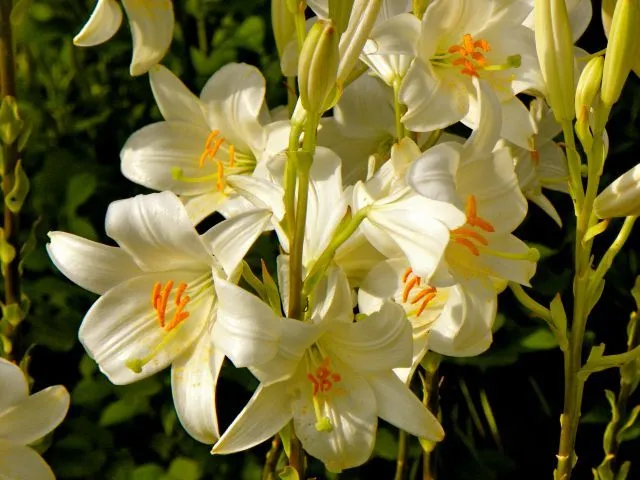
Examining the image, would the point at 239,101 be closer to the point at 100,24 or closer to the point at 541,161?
the point at 100,24

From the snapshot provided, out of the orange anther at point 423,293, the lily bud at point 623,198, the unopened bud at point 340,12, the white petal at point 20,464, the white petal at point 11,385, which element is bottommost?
the white petal at point 20,464

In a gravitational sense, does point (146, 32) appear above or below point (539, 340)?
above

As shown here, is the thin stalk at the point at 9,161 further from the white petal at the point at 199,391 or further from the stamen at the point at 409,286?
the stamen at the point at 409,286

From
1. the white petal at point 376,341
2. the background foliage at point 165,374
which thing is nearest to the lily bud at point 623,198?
the white petal at point 376,341

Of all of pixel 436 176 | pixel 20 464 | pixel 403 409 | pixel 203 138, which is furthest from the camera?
pixel 203 138

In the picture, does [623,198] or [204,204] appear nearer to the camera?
[623,198]

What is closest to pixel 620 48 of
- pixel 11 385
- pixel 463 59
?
pixel 463 59
